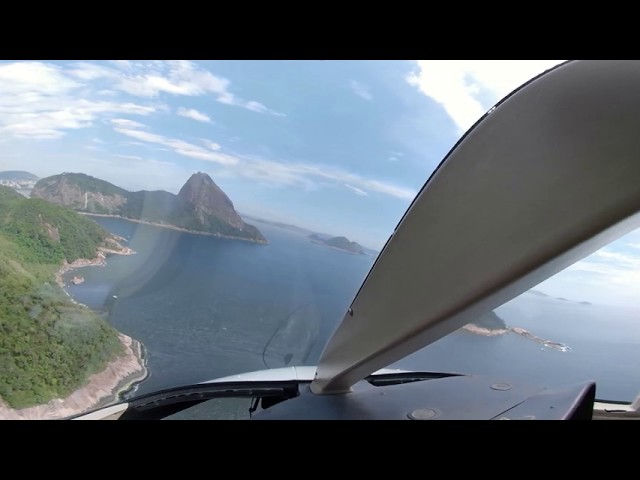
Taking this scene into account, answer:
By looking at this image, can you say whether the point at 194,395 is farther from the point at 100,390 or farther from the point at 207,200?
the point at 207,200


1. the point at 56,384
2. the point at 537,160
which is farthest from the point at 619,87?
the point at 56,384

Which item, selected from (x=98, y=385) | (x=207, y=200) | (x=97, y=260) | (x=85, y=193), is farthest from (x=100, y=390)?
(x=85, y=193)

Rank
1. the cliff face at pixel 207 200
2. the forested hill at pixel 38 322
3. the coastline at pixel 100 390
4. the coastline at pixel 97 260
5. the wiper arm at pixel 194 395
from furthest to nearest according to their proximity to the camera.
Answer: the cliff face at pixel 207 200, the coastline at pixel 97 260, the forested hill at pixel 38 322, the coastline at pixel 100 390, the wiper arm at pixel 194 395

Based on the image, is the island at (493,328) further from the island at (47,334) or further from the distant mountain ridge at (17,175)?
the distant mountain ridge at (17,175)

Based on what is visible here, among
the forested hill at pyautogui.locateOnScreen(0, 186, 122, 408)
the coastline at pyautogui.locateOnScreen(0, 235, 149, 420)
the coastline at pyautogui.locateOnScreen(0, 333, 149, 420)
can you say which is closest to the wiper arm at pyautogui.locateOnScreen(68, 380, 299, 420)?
the coastline at pyautogui.locateOnScreen(0, 235, 149, 420)

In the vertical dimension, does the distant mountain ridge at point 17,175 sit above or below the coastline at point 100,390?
above

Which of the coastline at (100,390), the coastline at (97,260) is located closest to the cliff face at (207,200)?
the coastline at (97,260)

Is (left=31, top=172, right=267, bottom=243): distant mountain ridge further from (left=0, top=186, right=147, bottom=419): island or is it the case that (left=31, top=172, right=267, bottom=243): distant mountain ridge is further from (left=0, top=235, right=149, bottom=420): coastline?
(left=0, top=235, right=149, bottom=420): coastline
